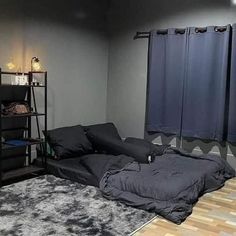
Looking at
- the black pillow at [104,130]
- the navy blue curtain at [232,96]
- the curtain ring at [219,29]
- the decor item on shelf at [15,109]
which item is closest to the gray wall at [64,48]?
the black pillow at [104,130]

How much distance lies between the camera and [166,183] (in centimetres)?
321

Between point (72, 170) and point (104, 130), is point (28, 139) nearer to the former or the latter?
point (72, 170)

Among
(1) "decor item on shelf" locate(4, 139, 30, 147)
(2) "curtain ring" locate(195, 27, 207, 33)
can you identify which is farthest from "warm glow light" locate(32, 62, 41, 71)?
(2) "curtain ring" locate(195, 27, 207, 33)

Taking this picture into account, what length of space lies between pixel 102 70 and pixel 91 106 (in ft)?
2.07

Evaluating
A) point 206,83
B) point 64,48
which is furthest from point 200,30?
point 64,48

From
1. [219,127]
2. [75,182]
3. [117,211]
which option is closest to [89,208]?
[117,211]

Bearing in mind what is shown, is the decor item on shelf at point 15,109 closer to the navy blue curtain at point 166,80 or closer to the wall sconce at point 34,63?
the wall sconce at point 34,63

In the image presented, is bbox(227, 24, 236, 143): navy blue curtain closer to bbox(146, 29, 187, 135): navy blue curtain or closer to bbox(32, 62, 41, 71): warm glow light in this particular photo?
bbox(146, 29, 187, 135): navy blue curtain

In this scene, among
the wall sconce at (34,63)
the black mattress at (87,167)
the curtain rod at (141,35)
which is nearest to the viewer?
the black mattress at (87,167)

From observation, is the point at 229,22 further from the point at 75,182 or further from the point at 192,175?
the point at 75,182

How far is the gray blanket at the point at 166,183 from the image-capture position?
9.86ft

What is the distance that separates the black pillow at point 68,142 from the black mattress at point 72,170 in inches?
3.5

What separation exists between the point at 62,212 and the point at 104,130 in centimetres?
209

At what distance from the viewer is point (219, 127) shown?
14.3 feet
